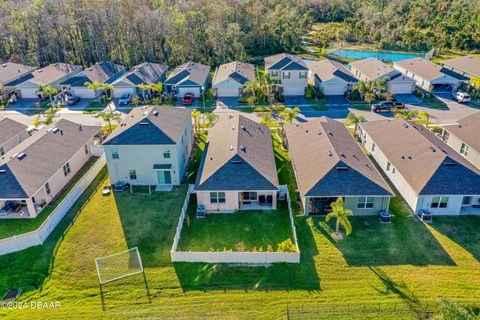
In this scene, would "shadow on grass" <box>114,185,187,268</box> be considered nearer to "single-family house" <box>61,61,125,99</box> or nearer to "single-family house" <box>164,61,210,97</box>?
"single-family house" <box>164,61,210,97</box>

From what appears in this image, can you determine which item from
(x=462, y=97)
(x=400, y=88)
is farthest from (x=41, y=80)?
(x=462, y=97)

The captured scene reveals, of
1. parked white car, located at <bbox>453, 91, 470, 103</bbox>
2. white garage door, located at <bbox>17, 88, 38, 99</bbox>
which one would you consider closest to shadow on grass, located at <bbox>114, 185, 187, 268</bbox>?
white garage door, located at <bbox>17, 88, 38, 99</bbox>

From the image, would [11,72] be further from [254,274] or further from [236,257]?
[254,274]

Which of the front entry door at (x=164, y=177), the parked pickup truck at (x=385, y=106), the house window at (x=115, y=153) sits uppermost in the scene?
the house window at (x=115, y=153)

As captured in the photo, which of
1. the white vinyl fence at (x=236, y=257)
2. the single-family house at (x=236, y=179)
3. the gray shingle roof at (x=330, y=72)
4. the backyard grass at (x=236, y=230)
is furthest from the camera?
the gray shingle roof at (x=330, y=72)

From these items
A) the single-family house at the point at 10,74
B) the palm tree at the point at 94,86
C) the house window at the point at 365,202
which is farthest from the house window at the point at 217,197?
the single-family house at the point at 10,74

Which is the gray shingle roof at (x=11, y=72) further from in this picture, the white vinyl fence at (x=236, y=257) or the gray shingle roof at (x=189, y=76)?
the white vinyl fence at (x=236, y=257)

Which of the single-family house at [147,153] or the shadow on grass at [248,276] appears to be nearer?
the shadow on grass at [248,276]
